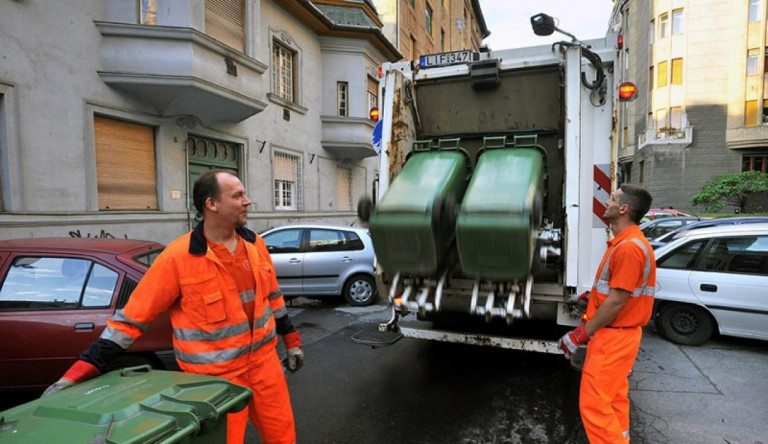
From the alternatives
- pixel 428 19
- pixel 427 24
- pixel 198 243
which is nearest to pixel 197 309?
pixel 198 243

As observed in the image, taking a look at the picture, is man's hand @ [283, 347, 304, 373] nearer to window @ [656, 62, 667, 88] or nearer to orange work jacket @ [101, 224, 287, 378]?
Result: orange work jacket @ [101, 224, 287, 378]

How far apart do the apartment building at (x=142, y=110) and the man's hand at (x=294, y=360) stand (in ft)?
19.1

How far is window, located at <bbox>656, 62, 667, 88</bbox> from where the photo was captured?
2986 centimetres

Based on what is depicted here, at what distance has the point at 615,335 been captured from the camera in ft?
8.48

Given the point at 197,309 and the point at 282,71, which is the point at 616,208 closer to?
the point at 197,309

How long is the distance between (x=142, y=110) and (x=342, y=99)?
7660 mm

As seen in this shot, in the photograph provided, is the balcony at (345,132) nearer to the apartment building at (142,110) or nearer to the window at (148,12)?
the apartment building at (142,110)

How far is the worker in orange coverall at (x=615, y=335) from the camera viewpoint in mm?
2516

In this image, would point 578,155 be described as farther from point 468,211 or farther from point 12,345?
point 12,345

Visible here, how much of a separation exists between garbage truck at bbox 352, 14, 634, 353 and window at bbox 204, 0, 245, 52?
607 cm

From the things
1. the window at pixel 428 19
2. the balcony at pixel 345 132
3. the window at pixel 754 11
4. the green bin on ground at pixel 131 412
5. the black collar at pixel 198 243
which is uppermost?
the window at pixel 754 11

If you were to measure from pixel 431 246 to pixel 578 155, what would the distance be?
61.2 inches

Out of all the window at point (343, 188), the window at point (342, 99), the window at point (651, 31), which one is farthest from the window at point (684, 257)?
the window at point (651, 31)

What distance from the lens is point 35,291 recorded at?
346 cm
